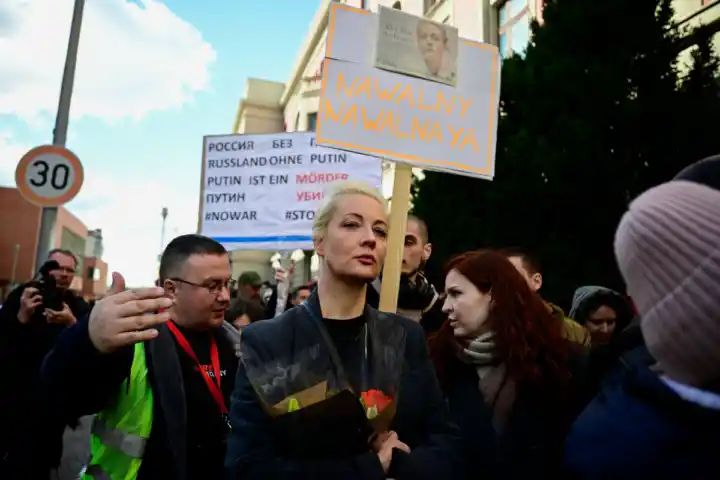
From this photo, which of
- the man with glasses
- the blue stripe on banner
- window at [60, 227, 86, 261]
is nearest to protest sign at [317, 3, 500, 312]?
the man with glasses

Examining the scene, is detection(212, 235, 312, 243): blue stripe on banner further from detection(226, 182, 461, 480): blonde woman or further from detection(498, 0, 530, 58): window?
detection(498, 0, 530, 58): window

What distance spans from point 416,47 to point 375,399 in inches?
86.5

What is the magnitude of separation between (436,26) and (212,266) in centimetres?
179

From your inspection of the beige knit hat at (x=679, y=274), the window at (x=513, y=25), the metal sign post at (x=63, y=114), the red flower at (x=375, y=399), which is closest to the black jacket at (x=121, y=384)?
the red flower at (x=375, y=399)

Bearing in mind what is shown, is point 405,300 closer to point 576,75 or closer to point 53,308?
point 53,308

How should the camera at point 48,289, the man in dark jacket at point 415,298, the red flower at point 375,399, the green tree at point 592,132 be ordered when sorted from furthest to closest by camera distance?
1. the green tree at point 592,132
2. the camera at point 48,289
3. the man in dark jacket at point 415,298
4. the red flower at point 375,399

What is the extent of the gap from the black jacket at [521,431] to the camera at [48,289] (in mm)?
2884

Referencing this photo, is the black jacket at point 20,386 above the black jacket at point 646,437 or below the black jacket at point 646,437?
below

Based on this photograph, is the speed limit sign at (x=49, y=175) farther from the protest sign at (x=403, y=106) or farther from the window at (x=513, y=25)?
the window at (x=513, y=25)

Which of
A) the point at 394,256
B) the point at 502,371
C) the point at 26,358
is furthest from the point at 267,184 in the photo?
the point at 502,371

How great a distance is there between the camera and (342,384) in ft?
5.14

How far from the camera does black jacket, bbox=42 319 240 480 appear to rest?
154 centimetres

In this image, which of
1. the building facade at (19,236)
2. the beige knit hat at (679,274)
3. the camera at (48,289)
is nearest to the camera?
the beige knit hat at (679,274)

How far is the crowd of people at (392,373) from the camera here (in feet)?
2.64
